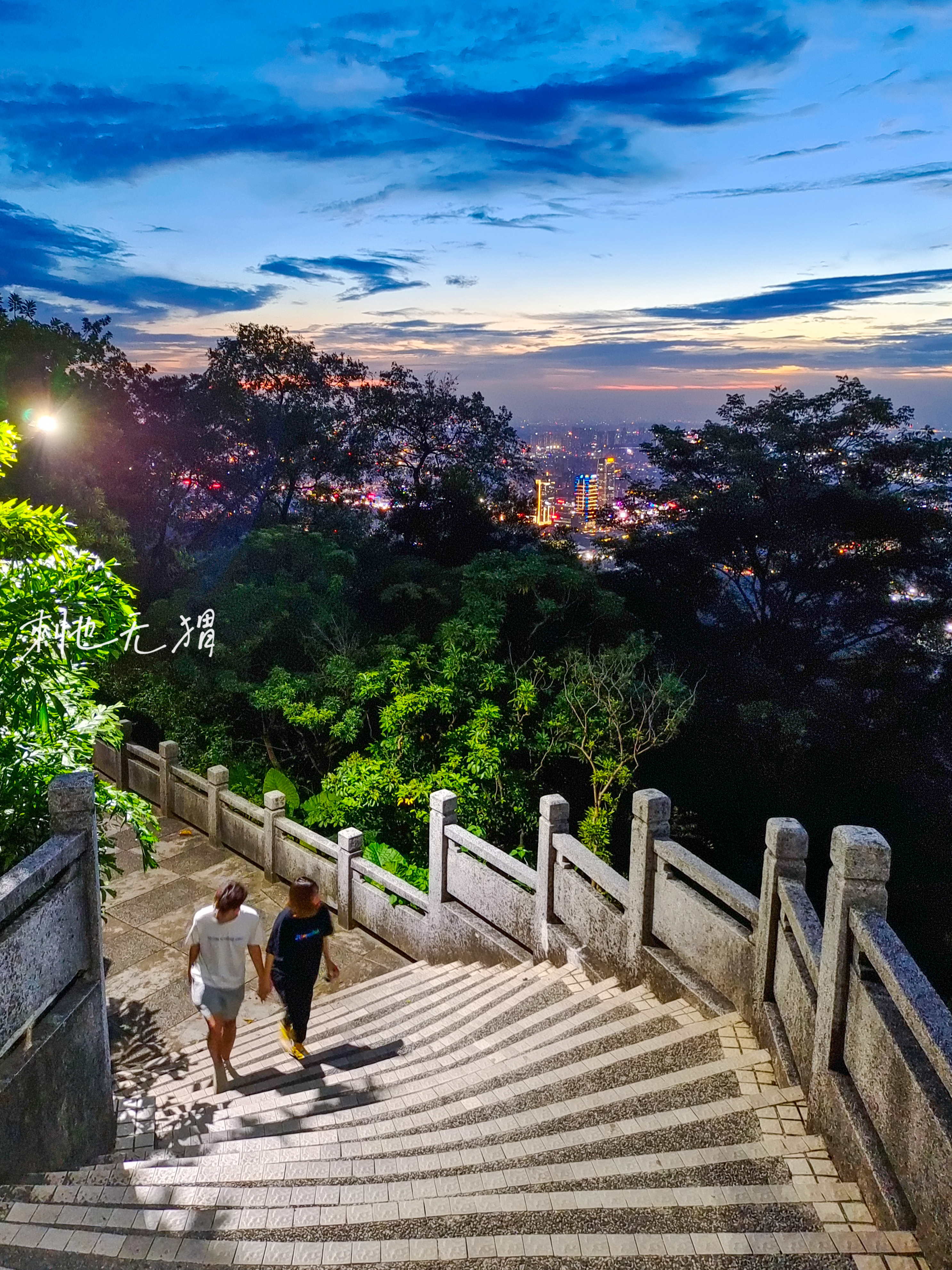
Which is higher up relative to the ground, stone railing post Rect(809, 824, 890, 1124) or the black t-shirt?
stone railing post Rect(809, 824, 890, 1124)

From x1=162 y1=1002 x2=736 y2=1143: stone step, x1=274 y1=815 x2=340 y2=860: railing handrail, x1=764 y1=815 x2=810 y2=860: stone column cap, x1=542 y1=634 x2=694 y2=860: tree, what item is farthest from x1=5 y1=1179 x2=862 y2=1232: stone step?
x1=542 y1=634 x2=694 y2=860: tree

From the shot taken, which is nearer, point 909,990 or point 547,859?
point 909,990

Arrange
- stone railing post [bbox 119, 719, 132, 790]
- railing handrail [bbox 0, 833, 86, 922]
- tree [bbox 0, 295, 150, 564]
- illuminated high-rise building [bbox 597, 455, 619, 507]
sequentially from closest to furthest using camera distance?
railing handrail [bbox 0, 833, 86, 922] < stone railing post [bbox 119, 719, 132, 790] < tree [bbox 0, 295, 150, 564] < illuminated high-rise building [bbox 597, 455, 619, 507]

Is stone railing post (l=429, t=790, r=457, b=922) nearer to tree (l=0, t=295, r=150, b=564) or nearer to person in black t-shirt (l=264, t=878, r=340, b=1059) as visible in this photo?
person in black t-shirt (l=264, t=878, r=340, b=1059)

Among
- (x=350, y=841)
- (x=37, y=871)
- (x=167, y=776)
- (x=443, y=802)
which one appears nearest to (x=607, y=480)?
(x=167, y=776)

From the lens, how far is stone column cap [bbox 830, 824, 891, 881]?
13.7 feet

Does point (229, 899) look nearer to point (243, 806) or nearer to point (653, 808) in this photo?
point (653, 808)

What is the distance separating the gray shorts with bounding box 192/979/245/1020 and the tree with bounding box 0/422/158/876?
1.35 metres

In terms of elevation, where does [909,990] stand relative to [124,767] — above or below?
above

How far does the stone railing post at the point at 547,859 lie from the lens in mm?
7863

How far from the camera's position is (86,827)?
5340mm

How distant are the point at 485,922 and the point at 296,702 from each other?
6.37 m

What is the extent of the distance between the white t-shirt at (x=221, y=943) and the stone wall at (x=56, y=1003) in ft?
2.05

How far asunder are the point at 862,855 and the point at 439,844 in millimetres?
5667
